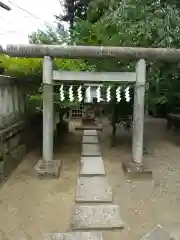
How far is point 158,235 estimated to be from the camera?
14.0ft

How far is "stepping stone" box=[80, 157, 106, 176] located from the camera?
739cm

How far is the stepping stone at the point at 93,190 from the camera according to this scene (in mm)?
5770

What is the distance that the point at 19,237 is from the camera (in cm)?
438

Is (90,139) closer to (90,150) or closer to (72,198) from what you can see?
(90,150)

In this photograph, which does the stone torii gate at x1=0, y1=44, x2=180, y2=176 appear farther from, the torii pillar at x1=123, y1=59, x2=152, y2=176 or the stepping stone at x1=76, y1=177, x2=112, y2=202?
the stepping stone at x1=76, y1=177, x2=112, y2=202

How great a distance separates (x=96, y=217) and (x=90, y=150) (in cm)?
492

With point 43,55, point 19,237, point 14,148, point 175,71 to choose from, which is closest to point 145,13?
point 175,71

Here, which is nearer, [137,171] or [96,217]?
[96,217]

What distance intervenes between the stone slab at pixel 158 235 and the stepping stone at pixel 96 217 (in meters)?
0.57

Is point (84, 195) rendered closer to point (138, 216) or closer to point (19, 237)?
point (138, 216)

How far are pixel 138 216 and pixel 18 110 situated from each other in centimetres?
516

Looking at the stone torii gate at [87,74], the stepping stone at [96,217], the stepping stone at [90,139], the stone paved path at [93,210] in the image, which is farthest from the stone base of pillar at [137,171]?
the stepping stone at [90,139]

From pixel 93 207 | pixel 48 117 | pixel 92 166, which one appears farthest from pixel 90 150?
pixel 93 207

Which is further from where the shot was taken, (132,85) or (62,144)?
(62,144)
